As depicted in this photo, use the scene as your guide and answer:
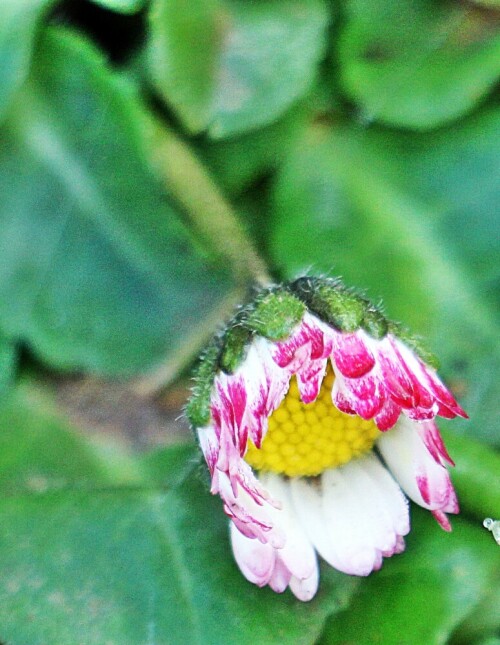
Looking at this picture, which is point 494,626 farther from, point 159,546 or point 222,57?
point 222,57

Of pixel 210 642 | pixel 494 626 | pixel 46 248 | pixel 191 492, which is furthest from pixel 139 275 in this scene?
pixel 494 626

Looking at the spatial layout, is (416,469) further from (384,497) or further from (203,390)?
(203,390)

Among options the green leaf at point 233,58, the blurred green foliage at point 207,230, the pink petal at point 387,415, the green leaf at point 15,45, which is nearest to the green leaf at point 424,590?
the blurred green foliage at point 207,230

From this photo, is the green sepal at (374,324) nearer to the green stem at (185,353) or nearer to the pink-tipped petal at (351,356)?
the pink-tipped petal at (351,356)

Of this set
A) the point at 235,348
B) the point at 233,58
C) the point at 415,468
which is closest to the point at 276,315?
the point at 235,348

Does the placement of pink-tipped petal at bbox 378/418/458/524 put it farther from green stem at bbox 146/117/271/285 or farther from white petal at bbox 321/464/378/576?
green stem at bbox 146/117/271/285

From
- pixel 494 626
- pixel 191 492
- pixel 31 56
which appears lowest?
pixel 494 626
